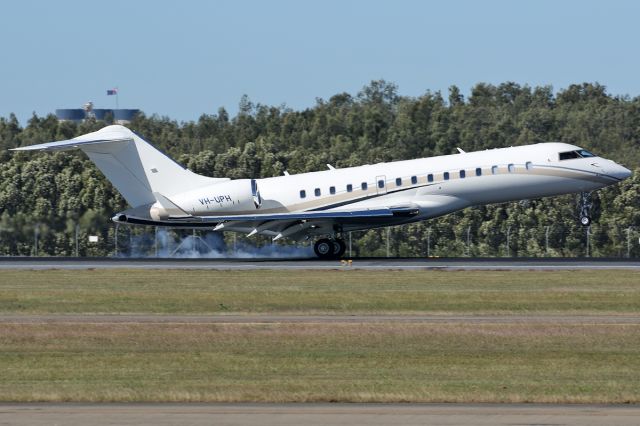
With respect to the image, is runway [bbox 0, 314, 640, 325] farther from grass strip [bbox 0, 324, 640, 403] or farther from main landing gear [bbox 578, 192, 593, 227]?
main landing gear [bbox 578, 192, 593, 227]

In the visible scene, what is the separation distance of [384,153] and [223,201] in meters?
41.8

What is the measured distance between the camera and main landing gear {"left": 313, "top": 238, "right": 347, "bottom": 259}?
50.5 metres

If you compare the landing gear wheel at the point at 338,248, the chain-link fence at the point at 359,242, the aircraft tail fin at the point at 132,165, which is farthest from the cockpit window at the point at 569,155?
the aircraft tail fin at the point at 132,165

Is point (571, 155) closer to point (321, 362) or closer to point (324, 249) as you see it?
point (324, 249)

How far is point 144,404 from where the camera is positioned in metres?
17.7

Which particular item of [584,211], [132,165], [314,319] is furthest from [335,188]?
[314,319]

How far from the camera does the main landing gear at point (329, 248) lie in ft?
166

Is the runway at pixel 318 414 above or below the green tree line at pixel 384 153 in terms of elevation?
below

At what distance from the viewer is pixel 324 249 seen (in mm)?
50500

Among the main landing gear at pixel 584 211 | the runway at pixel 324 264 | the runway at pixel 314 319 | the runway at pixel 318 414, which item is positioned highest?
the main landing gear at pixel 584 211

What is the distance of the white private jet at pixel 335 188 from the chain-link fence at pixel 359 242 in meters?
3.26

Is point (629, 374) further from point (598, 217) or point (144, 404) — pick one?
point (598, 217)

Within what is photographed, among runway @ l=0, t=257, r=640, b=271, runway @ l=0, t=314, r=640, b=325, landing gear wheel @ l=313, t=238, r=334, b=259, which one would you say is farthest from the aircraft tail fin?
runway @ l=0, t=314, r=640, b=325

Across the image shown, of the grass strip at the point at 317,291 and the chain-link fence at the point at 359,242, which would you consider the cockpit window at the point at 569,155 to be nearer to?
the chain-link fence at the point at 359,242
